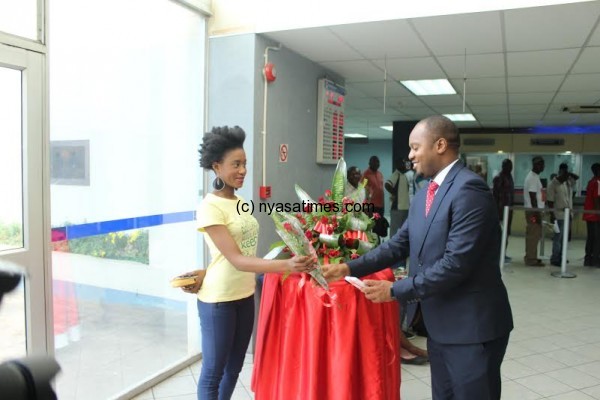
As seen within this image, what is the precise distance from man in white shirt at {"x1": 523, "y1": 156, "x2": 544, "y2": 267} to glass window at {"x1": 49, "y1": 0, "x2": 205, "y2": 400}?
566cm

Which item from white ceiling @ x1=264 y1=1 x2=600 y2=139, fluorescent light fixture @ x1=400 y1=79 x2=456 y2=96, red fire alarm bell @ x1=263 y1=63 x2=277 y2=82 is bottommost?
red fire alarm bell @ x1=263 y1=63 x2=277 y2=82

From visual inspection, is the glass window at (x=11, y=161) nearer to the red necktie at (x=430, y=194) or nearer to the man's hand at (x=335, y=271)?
the man's hand at (x=335, y=271)

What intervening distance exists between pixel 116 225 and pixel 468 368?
6.42 feet

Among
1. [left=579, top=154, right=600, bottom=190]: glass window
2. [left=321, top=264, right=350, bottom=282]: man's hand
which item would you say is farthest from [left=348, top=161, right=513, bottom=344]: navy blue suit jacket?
[left=579, top=154, right=600, bottom=190]: glass window

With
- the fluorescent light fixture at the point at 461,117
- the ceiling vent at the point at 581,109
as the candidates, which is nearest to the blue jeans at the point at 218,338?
the ceiling vent at the point at 581,109

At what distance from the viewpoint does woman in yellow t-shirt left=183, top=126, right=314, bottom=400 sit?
2.05m

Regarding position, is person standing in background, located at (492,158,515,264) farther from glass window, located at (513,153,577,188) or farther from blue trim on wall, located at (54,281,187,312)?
blue trim on wall, located at (54,281,187,312)

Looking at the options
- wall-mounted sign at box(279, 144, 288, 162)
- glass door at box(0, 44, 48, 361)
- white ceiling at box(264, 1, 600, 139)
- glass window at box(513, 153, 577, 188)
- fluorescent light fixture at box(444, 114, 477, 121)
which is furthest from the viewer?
glass window at box(513, 153, 577, 188)

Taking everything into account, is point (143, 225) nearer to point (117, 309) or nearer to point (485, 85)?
point (117, 309)

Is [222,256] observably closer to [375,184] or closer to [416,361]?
[416,361]

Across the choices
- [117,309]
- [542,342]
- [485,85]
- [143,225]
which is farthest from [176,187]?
[485,85]

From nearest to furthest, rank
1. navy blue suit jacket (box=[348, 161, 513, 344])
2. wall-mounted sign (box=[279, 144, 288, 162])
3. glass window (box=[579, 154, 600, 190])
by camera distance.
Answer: navy blue suit jacket (box=[348, 161, 513, 344]) → wall-mounted sign (box=[279, 144, 288, 162]) → glass window (box=[579, 154, 600, 190])

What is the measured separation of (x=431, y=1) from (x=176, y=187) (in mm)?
2034

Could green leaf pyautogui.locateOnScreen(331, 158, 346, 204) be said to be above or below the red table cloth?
above
